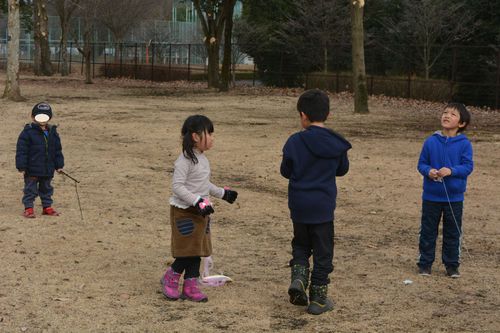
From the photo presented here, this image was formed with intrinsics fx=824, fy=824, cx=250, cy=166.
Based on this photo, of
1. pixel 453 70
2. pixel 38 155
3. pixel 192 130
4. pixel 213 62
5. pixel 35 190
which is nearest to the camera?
pixel 192 130

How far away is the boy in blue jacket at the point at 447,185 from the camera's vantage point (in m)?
6.39

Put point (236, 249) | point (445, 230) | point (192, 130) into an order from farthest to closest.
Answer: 1. point (236, 249)
2. point (445, 230)
3. point (192, 130)

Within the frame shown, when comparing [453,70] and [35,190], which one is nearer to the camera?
[35,190]

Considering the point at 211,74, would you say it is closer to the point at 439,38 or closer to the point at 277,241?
the point at 439,38

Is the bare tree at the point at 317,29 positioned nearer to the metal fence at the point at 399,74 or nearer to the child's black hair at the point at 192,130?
the metal fence at the point at 399,74

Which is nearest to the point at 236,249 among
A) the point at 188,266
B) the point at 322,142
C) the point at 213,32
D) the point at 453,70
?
the point at 188,266

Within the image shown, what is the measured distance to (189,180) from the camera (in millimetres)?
5602

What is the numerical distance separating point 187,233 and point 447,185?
84.7 inches

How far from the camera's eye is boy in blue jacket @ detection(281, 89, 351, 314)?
533 cm

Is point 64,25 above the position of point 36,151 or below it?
above

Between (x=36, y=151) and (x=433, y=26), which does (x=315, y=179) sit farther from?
(x=433, y=26)

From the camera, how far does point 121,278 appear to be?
6258 mm

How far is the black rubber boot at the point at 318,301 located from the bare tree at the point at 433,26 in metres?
27.4

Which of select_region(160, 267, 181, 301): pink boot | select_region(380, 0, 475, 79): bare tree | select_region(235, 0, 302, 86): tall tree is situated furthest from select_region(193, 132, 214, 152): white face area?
select_region(235, 0, 302, 86): tall tree
